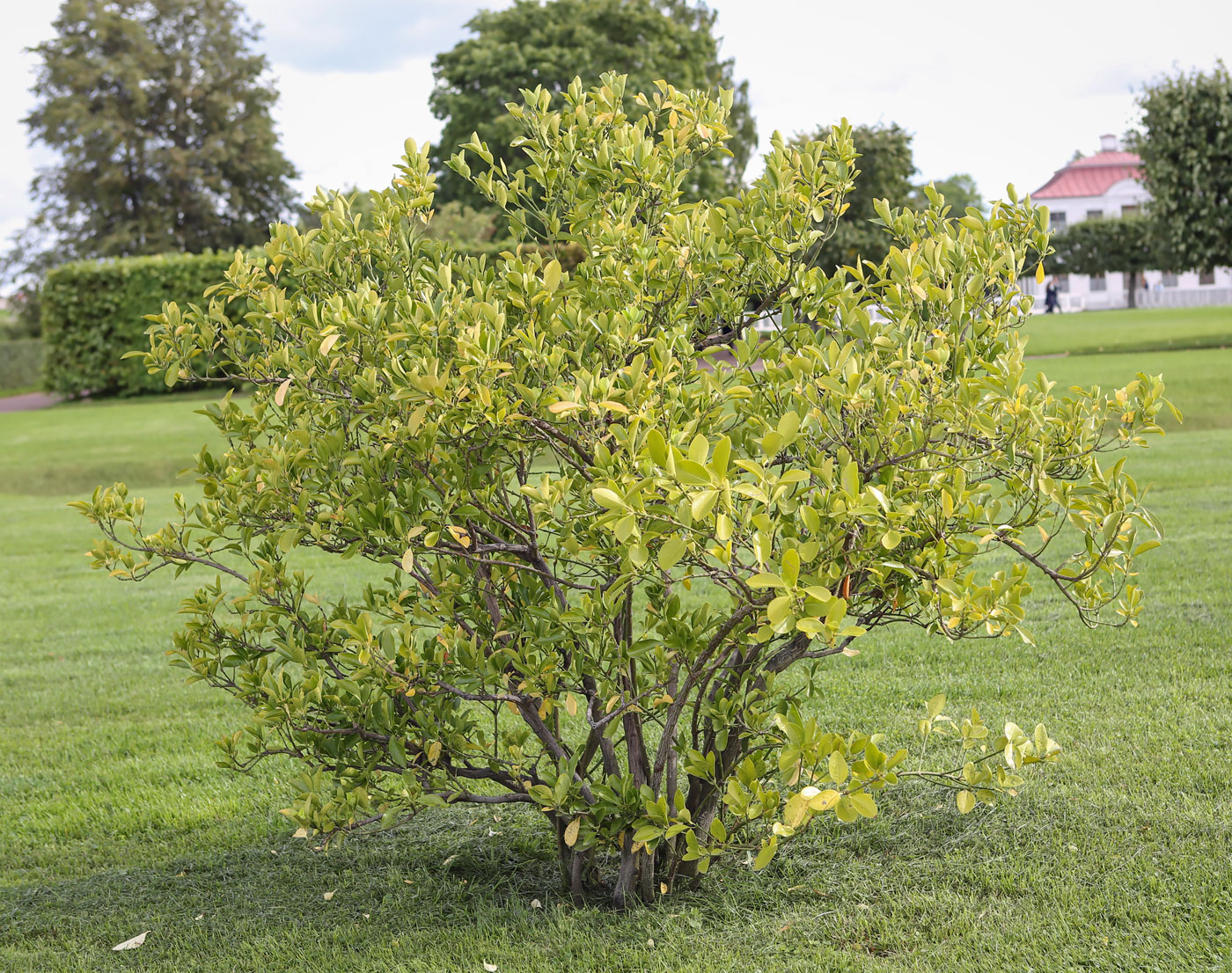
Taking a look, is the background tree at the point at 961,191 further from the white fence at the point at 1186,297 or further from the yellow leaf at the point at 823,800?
the yellow leaf at the point at 823,800

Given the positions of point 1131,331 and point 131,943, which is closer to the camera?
point 131,943

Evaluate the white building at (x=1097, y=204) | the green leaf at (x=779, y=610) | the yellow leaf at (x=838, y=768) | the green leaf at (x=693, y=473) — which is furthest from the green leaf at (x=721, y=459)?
the white building at (x=1097, y=204)

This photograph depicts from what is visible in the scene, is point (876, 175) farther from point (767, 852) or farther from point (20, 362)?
point (20, 362)

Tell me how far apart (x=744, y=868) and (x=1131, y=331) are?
Answer: 33217 millimetres

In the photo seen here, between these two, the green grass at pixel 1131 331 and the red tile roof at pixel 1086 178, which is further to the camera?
the red tile roof at pixel 1086 178

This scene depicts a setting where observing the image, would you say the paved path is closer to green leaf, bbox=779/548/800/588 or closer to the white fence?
green leaf, bbox=779/548/800/588

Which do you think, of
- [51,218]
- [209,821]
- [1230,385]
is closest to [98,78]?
[51,218]

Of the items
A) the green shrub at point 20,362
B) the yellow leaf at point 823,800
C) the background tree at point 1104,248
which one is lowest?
the yellow leaf at point 823,800

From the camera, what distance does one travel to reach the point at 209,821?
4.15 metres

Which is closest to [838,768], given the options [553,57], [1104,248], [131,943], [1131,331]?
[131,943]

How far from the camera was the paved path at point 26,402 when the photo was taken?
27.2 meters

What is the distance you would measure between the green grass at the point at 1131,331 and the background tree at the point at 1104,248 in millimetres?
6659

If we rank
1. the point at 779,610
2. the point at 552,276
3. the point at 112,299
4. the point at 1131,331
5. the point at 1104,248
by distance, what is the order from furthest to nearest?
1. the point at 1104,248
2. the point at 1131,331
3. the point at 112,299
4. the point at 552,276
5. the point at 779,610

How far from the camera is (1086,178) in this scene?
236 feet
